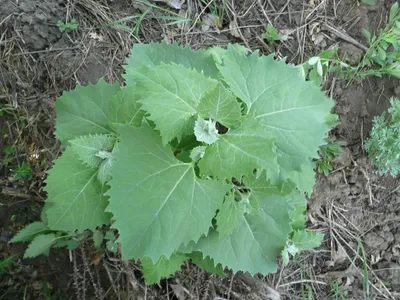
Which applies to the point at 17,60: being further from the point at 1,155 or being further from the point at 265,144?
the point at 265,144

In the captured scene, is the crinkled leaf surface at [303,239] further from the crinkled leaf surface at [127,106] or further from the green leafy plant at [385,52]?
the green leafy plant at [385,52]

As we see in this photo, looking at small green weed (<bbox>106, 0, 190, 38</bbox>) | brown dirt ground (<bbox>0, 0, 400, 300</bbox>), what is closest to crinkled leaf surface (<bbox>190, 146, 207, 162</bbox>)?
brown dirt ground (<bbox>0, 0, 400, 300</bbox>)

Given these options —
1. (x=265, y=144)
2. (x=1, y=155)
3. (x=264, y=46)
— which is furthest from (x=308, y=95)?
(x=1, y=155)

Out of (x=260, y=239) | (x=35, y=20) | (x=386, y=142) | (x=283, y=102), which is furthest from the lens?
(x=386, y=142)

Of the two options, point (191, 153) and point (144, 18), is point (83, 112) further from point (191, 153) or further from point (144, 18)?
point (144, 18)

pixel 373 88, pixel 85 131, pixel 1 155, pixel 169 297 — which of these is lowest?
pixel 169 297

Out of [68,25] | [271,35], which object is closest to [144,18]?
[68,25]

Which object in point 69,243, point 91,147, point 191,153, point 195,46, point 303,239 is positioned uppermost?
point 191,153
